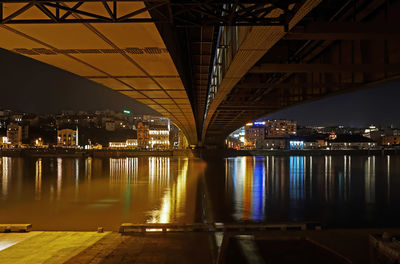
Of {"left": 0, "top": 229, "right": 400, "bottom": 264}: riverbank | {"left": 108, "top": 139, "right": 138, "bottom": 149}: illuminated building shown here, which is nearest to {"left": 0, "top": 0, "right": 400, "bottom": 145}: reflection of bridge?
{"left": 0, "top": 229, "right": 400, "bottom": 264}: riverbank

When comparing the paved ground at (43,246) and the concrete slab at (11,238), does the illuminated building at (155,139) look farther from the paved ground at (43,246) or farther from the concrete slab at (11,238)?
the paved ground at (43,246)

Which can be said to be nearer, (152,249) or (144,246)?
(152,249)

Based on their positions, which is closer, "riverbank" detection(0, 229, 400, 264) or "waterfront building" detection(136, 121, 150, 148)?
"riverbank" detection(0, 229, 400, 264)

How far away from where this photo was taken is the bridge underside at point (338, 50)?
1005 cm

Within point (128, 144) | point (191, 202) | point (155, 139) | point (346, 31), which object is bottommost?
point (191, 202)

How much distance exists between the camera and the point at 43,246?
11984mm

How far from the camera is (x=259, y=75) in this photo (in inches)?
862

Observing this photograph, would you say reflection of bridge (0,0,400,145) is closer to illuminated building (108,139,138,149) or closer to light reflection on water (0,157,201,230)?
light reflection on water (0,157,201,230)

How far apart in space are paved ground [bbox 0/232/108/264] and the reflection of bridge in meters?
6.58

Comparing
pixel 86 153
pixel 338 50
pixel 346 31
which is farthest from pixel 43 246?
pixel 86 153

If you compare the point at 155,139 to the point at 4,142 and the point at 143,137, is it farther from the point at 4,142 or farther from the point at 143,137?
the point at 4,142

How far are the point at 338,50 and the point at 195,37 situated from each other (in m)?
6.81

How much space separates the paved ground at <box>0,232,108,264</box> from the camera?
35.1ft

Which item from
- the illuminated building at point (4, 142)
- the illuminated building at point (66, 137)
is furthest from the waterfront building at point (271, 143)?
the illuminated building at point (4, 142)
